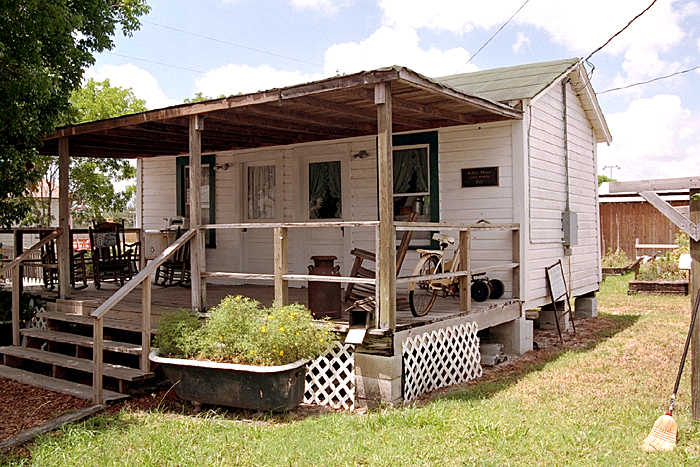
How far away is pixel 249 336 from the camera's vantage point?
213 inches

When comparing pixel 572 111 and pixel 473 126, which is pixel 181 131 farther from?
pixel 572 111

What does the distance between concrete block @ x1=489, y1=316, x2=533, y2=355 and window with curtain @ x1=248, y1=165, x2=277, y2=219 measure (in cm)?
399

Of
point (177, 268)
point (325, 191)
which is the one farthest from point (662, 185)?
point (177, 268)

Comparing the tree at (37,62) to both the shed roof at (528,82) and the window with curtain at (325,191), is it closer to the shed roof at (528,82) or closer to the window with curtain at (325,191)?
the window with curtain at (325,191)

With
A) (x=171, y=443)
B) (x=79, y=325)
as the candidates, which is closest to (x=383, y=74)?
(x=171, y=443)

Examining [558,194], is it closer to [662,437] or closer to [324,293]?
[324,293]

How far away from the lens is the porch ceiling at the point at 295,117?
5758 millimetres

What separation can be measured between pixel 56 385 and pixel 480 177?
5341mm

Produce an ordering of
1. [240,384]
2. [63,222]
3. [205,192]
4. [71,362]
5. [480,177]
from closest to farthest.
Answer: [240,384]
[71,362]
[480,177]
[63,222]
[205,192]

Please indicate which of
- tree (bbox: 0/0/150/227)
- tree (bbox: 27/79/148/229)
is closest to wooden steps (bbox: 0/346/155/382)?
tree (bbox: 0/0/150/227)

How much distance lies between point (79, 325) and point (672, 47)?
20.0 metres

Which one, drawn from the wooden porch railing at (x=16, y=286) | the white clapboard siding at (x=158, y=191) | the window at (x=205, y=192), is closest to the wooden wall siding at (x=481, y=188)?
the window at (x=205, y=192)

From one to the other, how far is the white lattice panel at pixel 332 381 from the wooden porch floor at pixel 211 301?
0.84 feet

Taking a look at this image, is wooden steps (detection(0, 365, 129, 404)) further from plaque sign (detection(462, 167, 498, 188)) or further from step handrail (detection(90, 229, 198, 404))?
plaque sign (detection(462, 167, 498, 188))
